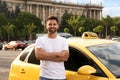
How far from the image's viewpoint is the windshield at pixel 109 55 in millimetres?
6737

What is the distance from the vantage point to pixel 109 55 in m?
7.08

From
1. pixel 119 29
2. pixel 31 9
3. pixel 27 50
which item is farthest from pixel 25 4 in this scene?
pixel 27 50

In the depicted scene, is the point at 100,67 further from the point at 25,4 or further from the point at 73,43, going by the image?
the point at 25,4

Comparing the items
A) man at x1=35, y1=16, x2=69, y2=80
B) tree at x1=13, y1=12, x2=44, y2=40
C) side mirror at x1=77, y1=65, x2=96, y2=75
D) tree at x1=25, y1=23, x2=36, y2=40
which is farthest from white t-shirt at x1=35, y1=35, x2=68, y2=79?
tree at x1=25, y1=23, x2=36, y2=40

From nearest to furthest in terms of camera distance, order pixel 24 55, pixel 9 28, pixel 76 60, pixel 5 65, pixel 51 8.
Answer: pixel 76 60 → pixel 24 55 → pixel 5 65 → pixel 9 28 → pixel 51 8

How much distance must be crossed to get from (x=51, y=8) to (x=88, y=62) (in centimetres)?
17233

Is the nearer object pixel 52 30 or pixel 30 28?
pixel 52 30

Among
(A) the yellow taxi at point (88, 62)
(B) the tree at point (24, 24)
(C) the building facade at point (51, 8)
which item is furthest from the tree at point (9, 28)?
(A) the yellow taxi at point (88, 62)

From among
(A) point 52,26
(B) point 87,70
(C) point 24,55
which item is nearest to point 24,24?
(C) point 24,55

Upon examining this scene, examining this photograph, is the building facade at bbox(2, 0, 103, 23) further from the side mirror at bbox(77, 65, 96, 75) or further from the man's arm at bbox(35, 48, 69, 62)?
the side mirror at bbox(77, 65, 96, 75)

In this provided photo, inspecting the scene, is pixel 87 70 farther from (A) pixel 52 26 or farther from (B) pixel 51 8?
(B) pixel 51 8

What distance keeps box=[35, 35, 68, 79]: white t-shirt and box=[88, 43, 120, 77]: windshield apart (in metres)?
0.58

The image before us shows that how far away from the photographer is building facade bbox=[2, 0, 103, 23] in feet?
552

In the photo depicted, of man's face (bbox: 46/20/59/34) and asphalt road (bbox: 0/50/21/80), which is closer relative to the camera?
man's face (bbox: 46/20/59/34)
